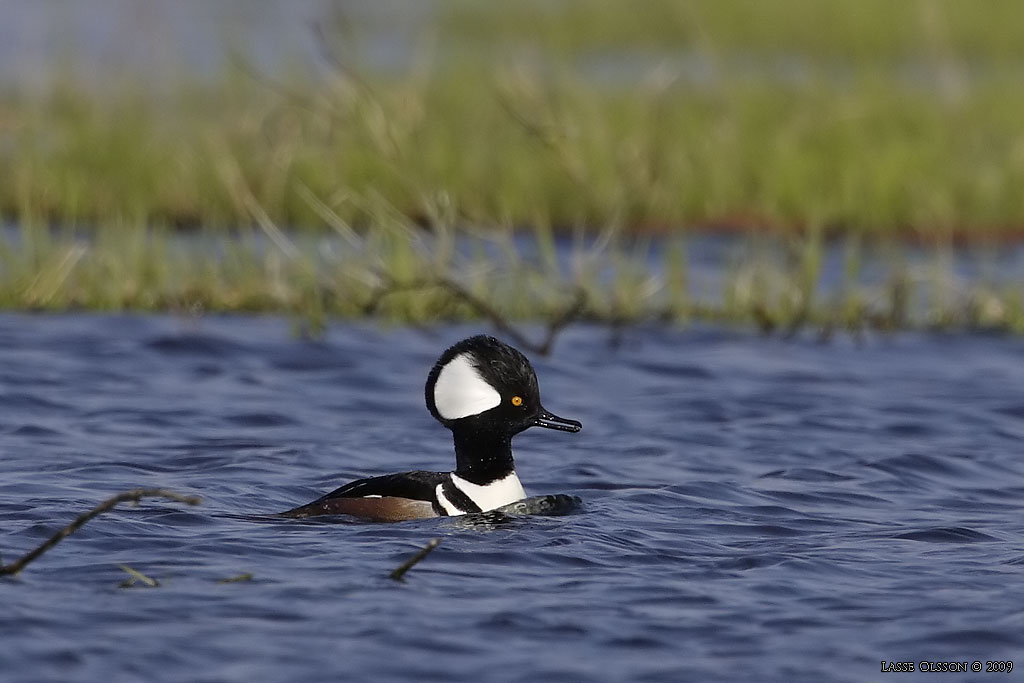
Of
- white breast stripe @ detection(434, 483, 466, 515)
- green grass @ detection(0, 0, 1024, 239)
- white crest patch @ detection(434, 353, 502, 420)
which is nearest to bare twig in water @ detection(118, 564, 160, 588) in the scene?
white breast stripe @ detection(434, 483, 466, 515)

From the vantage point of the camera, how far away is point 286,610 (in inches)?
227

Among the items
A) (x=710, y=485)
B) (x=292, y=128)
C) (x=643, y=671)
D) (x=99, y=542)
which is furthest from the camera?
(x=292, y=128)

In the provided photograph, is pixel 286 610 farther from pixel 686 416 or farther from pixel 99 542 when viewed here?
pixel 686 416

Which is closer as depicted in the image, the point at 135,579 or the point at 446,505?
the point at 135,579

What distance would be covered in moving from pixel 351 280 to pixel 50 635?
632 cm

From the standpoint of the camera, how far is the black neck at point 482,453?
23.6ft

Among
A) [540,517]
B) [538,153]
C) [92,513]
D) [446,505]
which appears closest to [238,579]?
[92,513]

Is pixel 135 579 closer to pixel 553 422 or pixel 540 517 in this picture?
pixel 540 517

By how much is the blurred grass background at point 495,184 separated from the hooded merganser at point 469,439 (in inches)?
113

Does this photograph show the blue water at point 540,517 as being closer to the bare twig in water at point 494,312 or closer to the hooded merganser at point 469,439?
the hooded merganser at point 469,439

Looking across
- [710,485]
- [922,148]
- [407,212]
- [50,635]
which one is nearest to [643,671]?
[50,635]

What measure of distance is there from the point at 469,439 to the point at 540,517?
1.45ft

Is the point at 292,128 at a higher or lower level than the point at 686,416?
higher

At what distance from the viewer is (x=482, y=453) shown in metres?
7.22
